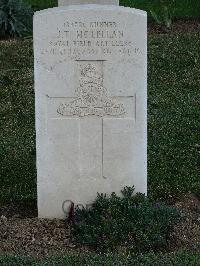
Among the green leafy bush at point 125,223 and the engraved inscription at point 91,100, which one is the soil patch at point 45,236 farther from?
the engraved inscription at point 91,100

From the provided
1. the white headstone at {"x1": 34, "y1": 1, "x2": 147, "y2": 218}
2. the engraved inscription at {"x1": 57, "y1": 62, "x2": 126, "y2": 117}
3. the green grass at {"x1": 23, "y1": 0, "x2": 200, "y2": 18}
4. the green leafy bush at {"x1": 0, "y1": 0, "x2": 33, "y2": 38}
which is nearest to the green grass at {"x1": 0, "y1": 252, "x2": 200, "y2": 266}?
the white headstone at {"x1": 34, "y1": 1, "x2": 147, "y2": 218}

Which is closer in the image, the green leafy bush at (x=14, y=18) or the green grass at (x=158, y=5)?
the green leafy bush at (x=14, y=18)

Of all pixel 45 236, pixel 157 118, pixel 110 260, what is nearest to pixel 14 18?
pixel 157 118

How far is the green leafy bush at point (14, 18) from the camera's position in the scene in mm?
12172

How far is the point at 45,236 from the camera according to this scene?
600 centimetres

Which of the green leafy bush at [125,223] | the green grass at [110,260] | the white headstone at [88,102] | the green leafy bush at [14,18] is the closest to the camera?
the green grass at [110,260]

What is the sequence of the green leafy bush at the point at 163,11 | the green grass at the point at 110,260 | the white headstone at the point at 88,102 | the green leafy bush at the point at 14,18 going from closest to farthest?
the green grass at the point at 110,260 → the white headstone at the point at 88,102 → the green leafy bush at the point at 14,18 → the green leafy bush at the point at 163,11

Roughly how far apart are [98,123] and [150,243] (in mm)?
1064

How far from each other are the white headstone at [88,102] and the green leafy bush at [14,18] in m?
6.34

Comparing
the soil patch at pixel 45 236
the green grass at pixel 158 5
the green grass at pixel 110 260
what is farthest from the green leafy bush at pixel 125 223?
the green grass at pixel 158 5

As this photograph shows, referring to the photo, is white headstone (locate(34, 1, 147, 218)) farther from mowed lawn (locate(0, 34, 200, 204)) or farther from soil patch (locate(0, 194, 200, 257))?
mowed lawn (locate(0, 34, 200, 204))

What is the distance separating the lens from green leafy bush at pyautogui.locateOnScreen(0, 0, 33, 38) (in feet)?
39.9

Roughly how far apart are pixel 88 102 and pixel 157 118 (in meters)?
3.11

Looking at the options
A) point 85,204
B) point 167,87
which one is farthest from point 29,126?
point 85,204
